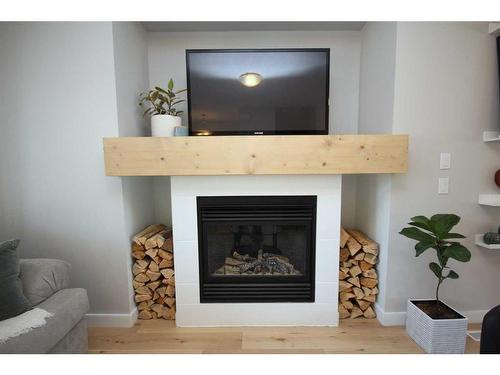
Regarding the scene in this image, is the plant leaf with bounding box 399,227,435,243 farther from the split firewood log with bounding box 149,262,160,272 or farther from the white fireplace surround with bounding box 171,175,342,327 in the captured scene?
the split firewood log with bounding box 149,262,160,272

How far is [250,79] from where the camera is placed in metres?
1.85

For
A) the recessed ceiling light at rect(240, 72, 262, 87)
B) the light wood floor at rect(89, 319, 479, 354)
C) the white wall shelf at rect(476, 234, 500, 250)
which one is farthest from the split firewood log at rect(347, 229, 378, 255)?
the recessed ceiling light at rect(240, 72, 262, 87)

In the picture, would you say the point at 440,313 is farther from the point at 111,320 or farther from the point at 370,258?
the point at 111,320

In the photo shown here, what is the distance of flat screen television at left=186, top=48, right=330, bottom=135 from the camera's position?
183 cm

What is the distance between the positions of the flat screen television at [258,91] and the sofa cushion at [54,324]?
128 cm

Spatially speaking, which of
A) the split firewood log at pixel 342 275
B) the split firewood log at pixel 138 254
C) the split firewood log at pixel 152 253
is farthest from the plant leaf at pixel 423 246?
the split firewood log at pixel 138 254

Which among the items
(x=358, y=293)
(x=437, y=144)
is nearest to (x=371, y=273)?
(x=358, y=293)

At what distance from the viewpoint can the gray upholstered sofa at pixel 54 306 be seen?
1231 millimetres

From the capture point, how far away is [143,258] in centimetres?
196

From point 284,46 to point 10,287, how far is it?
8.07ft

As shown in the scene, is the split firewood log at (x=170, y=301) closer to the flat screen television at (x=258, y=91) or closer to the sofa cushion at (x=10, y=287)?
the sofa cushion at (x=10, y=287)

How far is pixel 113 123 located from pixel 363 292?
222 cm
